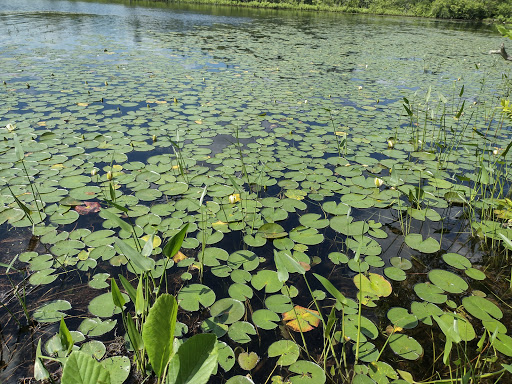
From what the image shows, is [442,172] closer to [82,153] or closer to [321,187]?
[321,187]

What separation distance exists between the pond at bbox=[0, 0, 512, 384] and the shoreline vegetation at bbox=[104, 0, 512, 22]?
95.2 ft

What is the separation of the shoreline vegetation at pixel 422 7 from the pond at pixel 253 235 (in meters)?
29.0

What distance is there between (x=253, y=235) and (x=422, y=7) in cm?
4165

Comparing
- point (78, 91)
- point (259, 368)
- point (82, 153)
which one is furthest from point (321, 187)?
point (78, 91)

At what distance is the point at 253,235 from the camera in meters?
1.90

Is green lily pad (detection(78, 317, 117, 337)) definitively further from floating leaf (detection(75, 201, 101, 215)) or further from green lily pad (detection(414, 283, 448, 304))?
green lily pad (detection(414, 283, 448, 304))

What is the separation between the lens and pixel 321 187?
2434mm

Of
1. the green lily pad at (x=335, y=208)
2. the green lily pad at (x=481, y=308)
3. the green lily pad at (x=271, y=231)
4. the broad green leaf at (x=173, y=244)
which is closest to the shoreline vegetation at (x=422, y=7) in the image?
the green lily pad at (x=335, y=208)

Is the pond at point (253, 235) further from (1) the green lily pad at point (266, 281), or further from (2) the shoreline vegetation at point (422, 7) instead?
(2) the shoreline vegetation at point (422, 7)

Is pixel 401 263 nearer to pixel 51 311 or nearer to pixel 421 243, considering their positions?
pixel 421 243

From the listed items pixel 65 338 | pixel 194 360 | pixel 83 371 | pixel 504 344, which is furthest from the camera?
pixel 504 344

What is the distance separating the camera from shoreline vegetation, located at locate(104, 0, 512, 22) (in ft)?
93.8

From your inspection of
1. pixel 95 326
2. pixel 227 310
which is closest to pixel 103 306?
pixel 95 326

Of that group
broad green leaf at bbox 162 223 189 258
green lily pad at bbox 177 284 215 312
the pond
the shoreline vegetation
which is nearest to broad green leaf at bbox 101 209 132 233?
the pond
